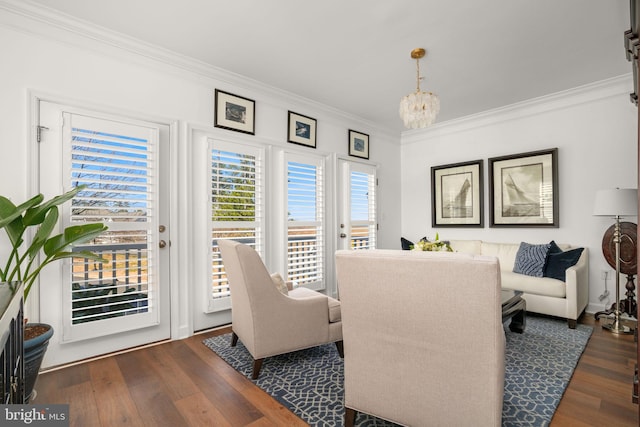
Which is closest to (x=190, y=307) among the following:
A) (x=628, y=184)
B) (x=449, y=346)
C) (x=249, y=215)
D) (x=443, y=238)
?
(x=249, y=215)

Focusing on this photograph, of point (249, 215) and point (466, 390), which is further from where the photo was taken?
point (249, 215)

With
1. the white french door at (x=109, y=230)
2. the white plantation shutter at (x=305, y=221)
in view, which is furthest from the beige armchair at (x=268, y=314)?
the white plantation shutter at (x=305, y=221)

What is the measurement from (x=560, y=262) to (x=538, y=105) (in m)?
2.08

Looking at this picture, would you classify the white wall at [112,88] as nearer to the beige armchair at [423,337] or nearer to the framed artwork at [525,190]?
the beige armchair at [423,337]

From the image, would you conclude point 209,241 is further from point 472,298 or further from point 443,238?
point 443,238

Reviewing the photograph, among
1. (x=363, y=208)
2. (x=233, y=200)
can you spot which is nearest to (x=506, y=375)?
(x=233, y=200)

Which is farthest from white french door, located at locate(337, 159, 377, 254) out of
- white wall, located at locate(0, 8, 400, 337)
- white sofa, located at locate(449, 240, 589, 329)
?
white sofa, located at locate(449, 240, 589, 329)

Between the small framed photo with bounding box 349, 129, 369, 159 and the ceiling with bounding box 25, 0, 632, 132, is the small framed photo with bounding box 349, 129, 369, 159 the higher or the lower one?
the lower one

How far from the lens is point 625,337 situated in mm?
2951

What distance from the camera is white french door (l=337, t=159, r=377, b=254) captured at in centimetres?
459

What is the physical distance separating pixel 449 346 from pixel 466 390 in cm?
20

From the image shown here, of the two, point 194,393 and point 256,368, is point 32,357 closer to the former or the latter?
point 194,393

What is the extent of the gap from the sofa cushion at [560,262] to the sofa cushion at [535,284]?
2.9 inches

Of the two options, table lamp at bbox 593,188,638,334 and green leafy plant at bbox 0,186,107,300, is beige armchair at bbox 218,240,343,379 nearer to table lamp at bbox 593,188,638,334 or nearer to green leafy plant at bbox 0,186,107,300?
green leafy plant at bbox 0,186,107,300
